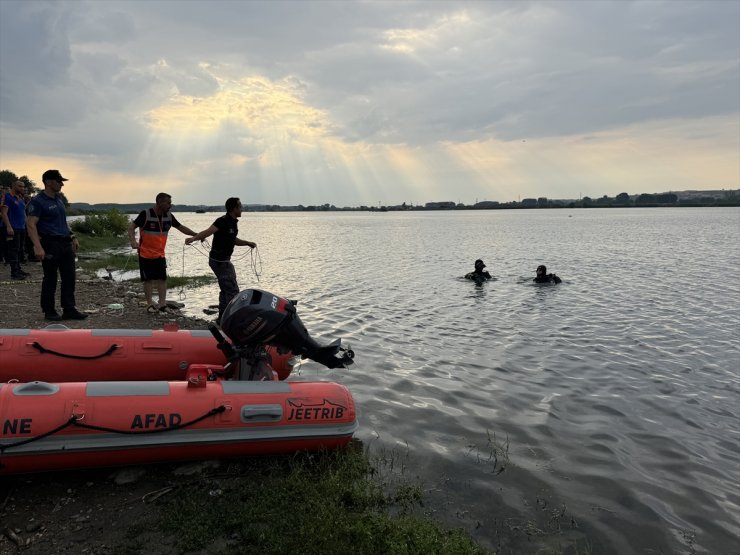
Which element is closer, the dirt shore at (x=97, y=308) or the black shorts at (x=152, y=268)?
the dirt shore at (x=97, y=308)

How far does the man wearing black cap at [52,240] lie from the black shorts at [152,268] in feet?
3.79

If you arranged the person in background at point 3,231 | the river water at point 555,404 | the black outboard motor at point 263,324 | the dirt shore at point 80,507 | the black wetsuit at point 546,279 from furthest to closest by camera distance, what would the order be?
the black wetsuit at point 546,279, the person in background at point 3,231, the black outboard motor at point 263,324, the river water at point 555,404, the dirt shore at point 80,507

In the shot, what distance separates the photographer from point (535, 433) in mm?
5715

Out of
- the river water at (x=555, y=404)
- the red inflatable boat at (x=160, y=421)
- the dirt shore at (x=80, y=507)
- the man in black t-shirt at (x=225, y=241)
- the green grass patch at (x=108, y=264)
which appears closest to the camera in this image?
the dirt shore at (x=80, y=507)

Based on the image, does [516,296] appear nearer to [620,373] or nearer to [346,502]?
[620,373]

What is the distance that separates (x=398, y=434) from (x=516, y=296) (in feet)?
32.6

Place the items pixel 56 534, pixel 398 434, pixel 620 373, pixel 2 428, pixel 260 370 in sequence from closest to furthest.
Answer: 1. pixel 56 534
2. pixel 2 428
3. pixel 260 370
4. pixel 398 434
5. pixel 620 373

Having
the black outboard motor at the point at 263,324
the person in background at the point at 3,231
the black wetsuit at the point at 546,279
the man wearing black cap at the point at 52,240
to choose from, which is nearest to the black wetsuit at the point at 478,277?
the black wetsuit at the point at 546,279

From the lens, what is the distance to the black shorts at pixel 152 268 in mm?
9180

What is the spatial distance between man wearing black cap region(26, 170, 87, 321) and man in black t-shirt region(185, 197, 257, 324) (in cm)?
200

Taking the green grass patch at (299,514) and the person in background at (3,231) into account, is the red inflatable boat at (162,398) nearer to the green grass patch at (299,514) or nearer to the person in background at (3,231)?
the green grass patch at (299,514)

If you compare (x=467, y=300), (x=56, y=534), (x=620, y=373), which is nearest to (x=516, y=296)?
(x=467, y=300)

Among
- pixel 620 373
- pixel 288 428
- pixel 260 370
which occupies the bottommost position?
pixel 620 373

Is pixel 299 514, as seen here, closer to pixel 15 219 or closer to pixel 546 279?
pixel 15 219
